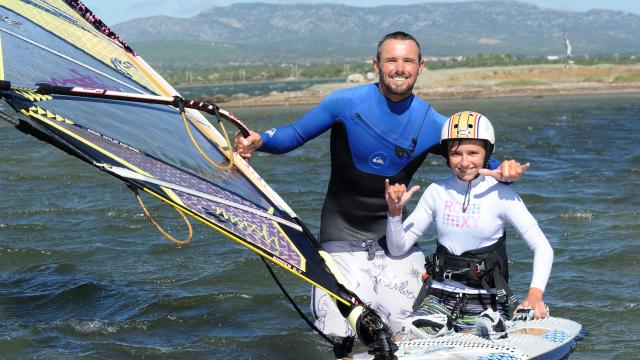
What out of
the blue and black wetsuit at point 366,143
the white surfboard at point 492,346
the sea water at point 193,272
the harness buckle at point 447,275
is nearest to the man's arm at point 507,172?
the harness buckle at point 447,275

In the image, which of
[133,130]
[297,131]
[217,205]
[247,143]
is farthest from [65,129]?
[297,131]

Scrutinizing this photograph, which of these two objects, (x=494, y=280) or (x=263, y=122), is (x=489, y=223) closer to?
(x=494, y=280)

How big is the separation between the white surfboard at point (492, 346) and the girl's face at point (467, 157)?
104cm

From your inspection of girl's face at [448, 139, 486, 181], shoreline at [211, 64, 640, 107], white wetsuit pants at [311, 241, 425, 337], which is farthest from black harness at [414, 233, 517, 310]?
shoreline at [211, 64, 640, 107]

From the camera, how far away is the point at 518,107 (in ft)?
155

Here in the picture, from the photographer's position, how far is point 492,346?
5.57 m

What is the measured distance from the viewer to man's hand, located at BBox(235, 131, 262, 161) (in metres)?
5.86

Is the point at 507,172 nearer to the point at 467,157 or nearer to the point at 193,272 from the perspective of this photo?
the point at 467,157

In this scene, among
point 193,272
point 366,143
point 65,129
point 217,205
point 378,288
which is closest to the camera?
point 65,129

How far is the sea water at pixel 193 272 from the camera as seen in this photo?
27.0 ft

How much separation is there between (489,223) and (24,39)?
10.8 feet

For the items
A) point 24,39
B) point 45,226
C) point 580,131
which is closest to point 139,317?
point 24,39

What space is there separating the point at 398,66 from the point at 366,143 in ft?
2.07

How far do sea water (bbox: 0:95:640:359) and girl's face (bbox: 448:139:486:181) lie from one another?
2.63 metres
